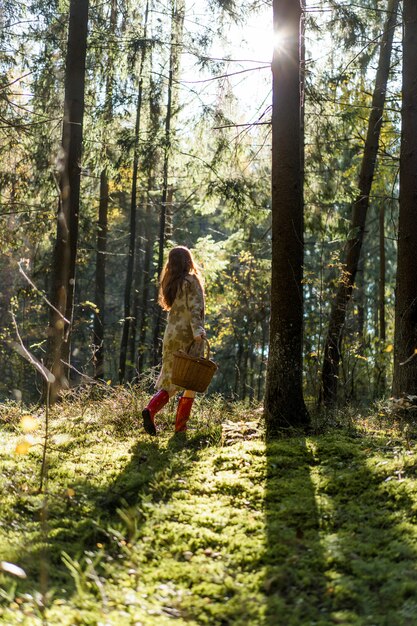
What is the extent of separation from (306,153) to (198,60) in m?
3.00

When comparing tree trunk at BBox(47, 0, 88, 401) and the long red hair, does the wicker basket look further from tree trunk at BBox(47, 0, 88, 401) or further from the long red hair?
tree trunk at BBox(47, 0, 88, 401)

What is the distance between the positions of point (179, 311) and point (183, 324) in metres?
0.16

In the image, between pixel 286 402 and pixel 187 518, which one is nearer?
pixel 187 518

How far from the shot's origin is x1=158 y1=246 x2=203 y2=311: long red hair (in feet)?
22.4

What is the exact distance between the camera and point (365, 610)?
294 cm

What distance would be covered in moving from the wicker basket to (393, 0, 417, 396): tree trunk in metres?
3.03

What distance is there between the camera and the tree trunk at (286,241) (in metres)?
6.41

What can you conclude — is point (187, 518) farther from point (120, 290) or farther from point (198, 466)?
point (120, 290)

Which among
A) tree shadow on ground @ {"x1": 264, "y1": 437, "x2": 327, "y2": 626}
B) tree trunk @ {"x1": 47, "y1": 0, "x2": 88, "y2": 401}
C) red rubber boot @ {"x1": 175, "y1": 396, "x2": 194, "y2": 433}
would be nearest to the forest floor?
tree shadow on ground @ {"x1": 264, "y1": 437, "x2": 327, "y2": 626}

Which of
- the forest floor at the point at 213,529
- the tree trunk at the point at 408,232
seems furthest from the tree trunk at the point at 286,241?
the tree trunk at the point at 408,232

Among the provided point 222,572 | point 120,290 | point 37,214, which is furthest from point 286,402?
point 120,290

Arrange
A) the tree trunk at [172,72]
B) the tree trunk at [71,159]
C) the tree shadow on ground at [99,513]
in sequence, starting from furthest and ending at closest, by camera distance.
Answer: the tree trunk at [172,72]
the tree trunk at [71,159]
the tree shadow on ground at [99,513]

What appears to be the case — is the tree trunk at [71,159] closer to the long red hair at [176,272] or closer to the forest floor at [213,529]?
the long red hair at [176,272]

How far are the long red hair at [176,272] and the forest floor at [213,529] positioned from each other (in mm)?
1585
